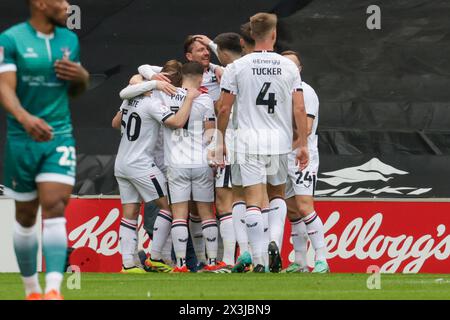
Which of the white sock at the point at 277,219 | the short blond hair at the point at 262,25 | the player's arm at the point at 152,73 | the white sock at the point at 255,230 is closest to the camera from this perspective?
the short blond hair at the point at 262,25

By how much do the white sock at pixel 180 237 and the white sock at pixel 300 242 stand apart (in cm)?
103

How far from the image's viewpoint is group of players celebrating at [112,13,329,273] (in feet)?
37.1

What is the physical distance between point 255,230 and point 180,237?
3.53ft

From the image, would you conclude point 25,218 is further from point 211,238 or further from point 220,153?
point 211,238

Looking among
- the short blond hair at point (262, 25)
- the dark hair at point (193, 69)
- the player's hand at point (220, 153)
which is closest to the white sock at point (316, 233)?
the player's hand at point (220, 153)

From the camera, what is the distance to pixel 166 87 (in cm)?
1231

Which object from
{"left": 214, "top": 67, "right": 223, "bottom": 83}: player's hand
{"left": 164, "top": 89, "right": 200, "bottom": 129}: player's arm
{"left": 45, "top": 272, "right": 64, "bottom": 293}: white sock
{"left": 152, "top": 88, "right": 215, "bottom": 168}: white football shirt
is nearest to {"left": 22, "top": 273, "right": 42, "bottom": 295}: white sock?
{"left": 45, "top": 272, "right": 64, "bottom": 293}: white sock

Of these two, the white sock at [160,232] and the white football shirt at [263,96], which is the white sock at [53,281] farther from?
the white sock at [160,232]

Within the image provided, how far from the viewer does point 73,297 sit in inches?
339

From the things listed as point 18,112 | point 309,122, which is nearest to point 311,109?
point 309,122

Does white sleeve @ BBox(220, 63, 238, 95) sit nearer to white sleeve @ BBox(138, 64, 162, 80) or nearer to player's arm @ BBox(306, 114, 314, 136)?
player's arm @ BBox(306, 114, 314, 136)

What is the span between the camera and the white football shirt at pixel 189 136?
12320 millimetres
